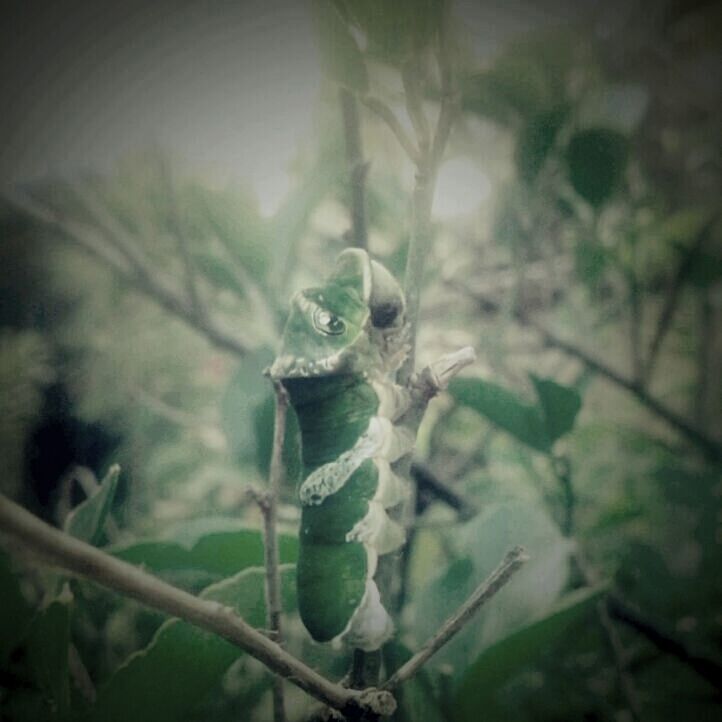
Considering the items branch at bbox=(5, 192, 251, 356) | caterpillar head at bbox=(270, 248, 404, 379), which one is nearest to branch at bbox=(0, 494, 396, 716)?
caterpillar head at bbox=(270, 248, 404, 379)

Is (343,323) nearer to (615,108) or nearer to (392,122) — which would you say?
(392,122)

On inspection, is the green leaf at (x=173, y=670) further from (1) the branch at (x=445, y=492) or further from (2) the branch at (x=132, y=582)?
(1) the branch at (x=445, y=492)

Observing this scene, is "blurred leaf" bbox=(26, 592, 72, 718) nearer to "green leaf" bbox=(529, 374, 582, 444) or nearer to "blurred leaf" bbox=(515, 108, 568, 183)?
"green leaf" bbox=(529, 374, 582, 444)

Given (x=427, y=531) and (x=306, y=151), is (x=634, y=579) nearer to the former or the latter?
(x=427, y=531)

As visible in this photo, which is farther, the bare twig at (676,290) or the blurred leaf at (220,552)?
the bare twig at (676,290)

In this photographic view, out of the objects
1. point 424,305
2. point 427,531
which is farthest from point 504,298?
point 427,531

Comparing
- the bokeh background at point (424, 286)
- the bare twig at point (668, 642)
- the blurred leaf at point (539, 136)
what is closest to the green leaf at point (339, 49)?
the bokeh background at point (424, 286)

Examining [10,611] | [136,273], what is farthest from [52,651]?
[136,273]
